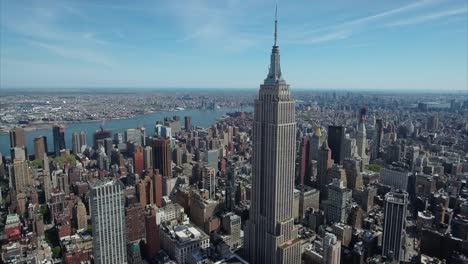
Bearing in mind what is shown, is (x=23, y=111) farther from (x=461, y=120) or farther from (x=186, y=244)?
(x=461, y=120)

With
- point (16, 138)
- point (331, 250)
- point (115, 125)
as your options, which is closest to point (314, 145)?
point (331, 250)

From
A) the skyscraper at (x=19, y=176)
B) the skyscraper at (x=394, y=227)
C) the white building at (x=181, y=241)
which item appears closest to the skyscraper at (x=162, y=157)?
the skyscraper at (x=19, y=176)

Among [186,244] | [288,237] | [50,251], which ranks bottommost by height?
[50,251]

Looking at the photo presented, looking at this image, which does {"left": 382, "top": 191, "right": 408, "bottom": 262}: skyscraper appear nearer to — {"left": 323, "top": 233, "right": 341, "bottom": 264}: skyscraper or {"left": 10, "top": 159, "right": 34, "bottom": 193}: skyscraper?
{"left": 323, "top": 233, "right": 341, "bottom": 264}: skyscraper

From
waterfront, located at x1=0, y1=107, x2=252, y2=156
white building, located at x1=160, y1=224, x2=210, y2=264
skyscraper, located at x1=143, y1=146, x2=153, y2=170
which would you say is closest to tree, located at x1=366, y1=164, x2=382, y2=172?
white building, located at x1=160, y1=224, x2=210, y2=264

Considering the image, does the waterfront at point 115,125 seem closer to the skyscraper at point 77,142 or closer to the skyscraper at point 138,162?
the skyscraper at point 77,142

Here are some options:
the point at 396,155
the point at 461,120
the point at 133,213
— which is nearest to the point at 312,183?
the point at 396,155

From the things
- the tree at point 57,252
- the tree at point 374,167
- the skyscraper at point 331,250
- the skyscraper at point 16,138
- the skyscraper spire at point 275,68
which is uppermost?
the skyscraper spire at point 275,68
